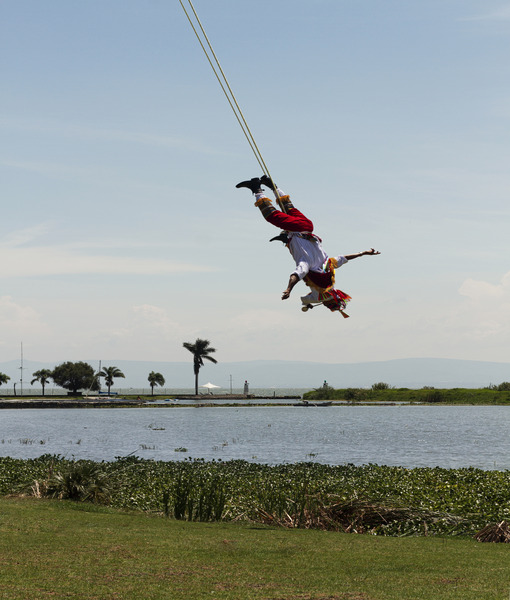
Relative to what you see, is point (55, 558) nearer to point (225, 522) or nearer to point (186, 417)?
point (225, 522)

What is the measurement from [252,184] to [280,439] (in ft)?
178

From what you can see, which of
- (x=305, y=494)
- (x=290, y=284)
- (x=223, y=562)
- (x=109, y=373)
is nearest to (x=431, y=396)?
(x=109, y=373)

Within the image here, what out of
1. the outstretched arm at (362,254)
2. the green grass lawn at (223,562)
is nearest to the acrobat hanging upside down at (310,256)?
the outstretched arm at (362,254)

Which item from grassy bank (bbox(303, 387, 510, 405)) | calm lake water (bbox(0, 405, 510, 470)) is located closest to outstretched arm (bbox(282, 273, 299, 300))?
calm lake water (bbox(0, 405, 510, 470))

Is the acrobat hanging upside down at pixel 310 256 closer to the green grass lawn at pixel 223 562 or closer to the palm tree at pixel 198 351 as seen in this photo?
the green grass lawn at pixel 223 562

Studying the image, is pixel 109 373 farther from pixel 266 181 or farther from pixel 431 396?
pixel 266 181

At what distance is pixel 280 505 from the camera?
66.9ft

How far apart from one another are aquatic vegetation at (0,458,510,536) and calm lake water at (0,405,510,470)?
38.3 feet

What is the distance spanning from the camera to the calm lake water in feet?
156

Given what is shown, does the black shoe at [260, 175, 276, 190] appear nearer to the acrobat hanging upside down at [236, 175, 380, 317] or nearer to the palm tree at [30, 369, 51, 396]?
the acrobat hanging upside down at [236, 175, 380, 317]

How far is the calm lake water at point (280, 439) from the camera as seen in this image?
4762 cm

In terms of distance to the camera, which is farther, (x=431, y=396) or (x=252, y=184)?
(x=431, y=396)

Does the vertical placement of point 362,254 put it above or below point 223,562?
above

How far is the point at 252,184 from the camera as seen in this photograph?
1044 centimetres
